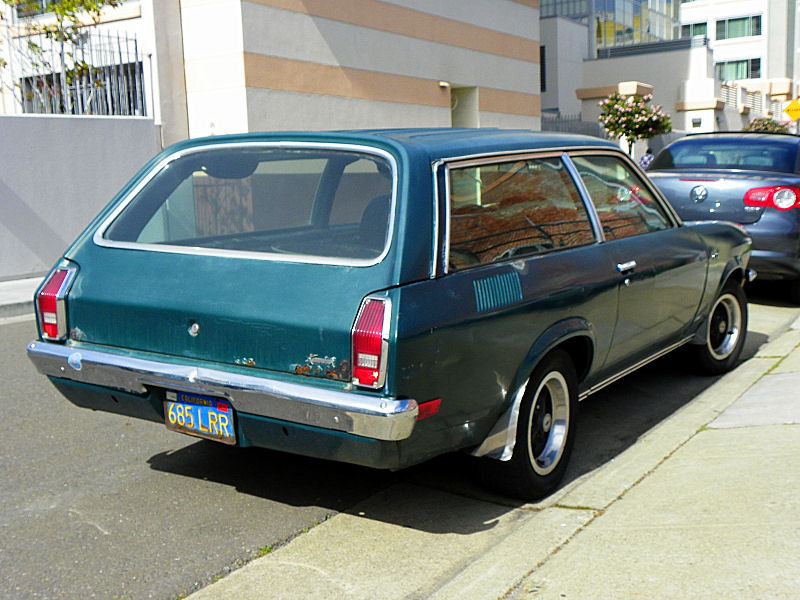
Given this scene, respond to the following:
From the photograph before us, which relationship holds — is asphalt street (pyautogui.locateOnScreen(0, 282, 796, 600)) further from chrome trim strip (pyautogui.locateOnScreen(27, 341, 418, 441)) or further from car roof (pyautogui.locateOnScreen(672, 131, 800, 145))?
car roof (pyautogui.locateOnScreen(672, 131, 800, 145))

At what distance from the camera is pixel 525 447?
4137 millimetres

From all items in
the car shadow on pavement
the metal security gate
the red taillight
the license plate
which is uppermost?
the metal security gate

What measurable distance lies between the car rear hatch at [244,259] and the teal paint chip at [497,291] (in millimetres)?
456

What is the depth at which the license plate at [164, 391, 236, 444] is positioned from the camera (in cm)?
384

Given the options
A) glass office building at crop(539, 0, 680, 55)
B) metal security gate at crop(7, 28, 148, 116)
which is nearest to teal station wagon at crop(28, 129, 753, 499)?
metal security gate at crop(7, 28, 148, 116)

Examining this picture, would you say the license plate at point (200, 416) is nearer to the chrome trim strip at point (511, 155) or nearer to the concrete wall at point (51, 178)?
the chrome trim strip at point (511, 155)

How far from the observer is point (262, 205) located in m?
4.80

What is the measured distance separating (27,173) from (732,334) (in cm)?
990

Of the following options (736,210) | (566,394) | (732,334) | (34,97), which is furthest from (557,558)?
(34,97)

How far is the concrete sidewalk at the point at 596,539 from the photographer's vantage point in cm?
328

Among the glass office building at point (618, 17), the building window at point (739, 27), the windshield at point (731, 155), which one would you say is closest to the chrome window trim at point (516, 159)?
the windshield at point (731, 155)

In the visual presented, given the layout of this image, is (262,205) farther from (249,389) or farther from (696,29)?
(696,29)

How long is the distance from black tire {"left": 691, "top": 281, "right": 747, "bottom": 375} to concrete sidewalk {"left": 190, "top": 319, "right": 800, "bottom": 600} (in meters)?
1.44

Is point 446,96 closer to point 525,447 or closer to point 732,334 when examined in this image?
point 732,334
